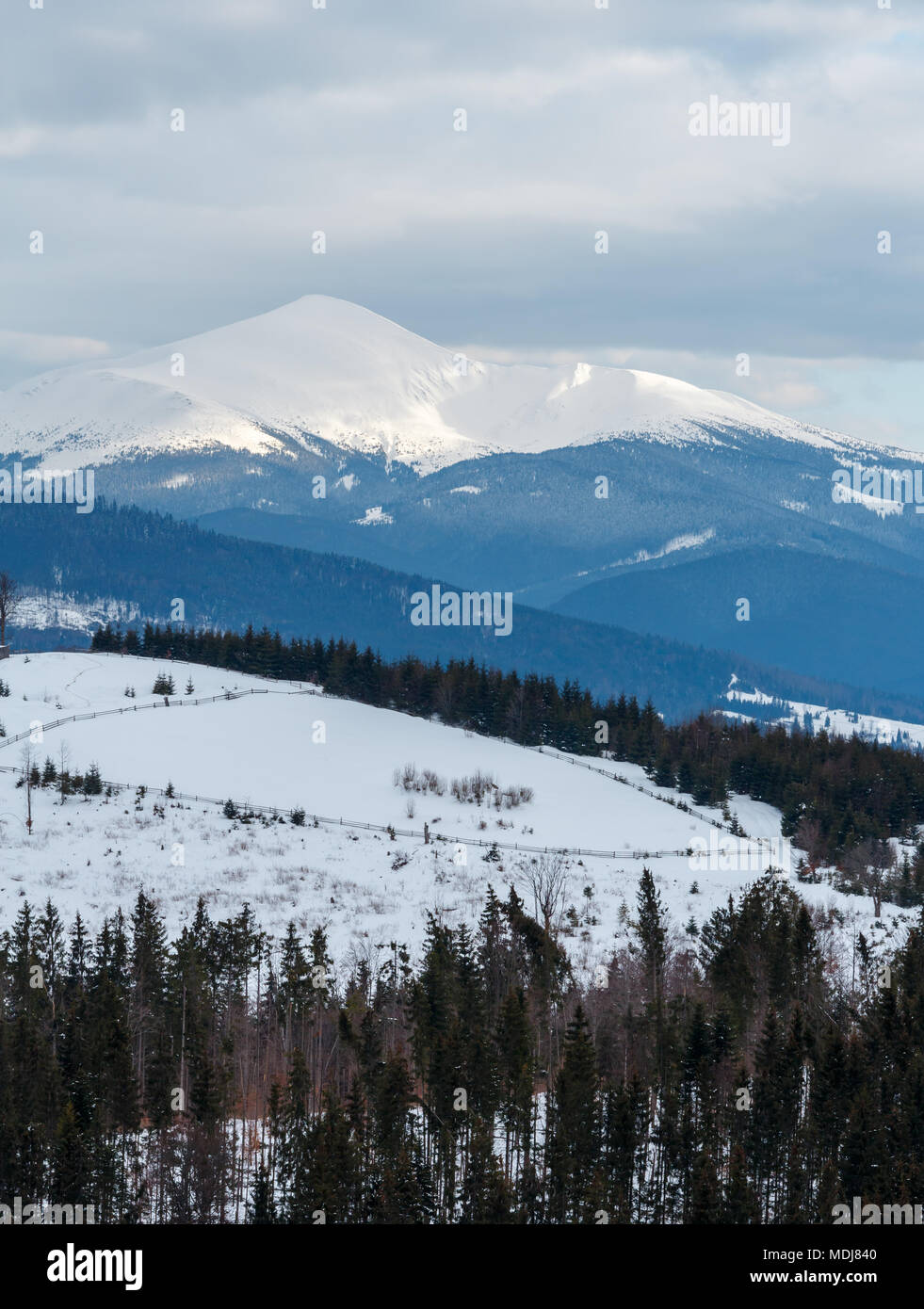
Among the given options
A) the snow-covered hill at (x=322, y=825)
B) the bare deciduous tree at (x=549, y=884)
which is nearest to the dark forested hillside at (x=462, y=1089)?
the snow-covered hill at (x=322, y=825)

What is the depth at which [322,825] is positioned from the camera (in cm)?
9969

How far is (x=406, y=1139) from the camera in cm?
4731

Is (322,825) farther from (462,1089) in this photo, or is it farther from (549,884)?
(462,1089)

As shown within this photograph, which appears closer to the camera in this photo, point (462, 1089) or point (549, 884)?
point (462, 1089)

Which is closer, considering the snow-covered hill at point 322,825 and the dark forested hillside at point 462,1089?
the dark forested hillside at point 462,1089

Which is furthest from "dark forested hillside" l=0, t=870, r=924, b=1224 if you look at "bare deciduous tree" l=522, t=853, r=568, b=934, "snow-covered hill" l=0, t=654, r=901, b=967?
"bare deciduous tree" l=522, t=853, r=568, b=934

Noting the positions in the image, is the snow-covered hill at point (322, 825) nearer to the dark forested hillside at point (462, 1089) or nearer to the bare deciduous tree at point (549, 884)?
the bare deciduous tree at point (549, 884)

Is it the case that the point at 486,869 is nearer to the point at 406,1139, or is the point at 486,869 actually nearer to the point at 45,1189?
the point at 406,1139

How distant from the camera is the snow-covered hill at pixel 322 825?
8306 cm

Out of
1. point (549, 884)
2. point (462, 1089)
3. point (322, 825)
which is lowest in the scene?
point (462, 1089)

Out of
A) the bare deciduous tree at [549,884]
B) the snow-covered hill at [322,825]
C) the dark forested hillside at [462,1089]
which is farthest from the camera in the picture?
the bare deciduous tree at [549,884]

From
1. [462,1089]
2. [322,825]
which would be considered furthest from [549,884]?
[462,1089]

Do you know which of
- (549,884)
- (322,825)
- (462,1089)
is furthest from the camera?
(322,825)
